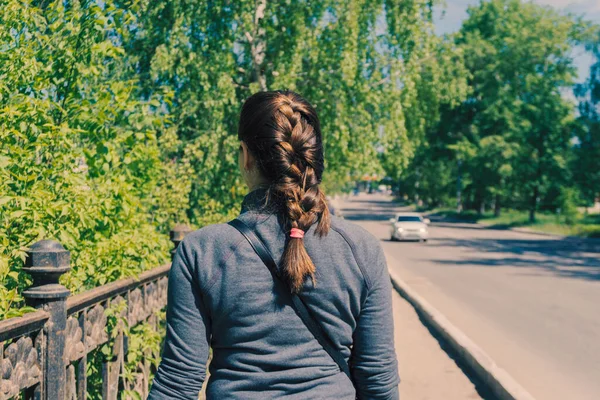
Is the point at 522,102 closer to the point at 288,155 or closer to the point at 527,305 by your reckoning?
the point at 527,305

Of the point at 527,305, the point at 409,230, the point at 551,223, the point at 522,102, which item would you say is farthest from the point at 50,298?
the point at 522,102

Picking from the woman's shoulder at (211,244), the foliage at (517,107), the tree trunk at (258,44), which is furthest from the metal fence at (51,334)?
the foliage at (517,107)

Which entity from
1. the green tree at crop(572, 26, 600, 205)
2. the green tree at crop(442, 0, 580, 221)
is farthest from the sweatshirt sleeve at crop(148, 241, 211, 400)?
the green tree at crop(442, 0, 580, 221)

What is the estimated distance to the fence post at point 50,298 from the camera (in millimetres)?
2846

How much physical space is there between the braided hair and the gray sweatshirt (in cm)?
5

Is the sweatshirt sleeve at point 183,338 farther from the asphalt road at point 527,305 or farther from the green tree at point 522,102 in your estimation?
the green tree at point 522,102

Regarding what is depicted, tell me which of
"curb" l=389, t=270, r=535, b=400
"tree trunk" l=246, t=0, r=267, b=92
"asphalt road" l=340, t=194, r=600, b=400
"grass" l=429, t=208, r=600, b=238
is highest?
"tree trunk" l=246, t=0, r=267, b=92

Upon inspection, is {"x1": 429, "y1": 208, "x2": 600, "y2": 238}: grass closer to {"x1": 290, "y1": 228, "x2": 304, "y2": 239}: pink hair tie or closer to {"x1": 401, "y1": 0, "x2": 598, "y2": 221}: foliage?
{"x1": 401, "y1": 0, "x2": 598, "y2": 221}: foliage

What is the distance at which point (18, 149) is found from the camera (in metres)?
3.38

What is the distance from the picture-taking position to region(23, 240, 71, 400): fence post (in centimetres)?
285

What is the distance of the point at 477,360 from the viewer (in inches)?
252

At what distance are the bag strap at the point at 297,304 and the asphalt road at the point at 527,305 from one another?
4.62m

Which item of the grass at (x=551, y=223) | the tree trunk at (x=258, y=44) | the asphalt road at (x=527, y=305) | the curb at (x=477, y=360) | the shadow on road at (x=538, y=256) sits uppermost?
the tree trunk at (x=258, y=44)

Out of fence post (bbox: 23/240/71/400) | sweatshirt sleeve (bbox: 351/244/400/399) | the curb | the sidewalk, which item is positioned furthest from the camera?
the sidewalk
